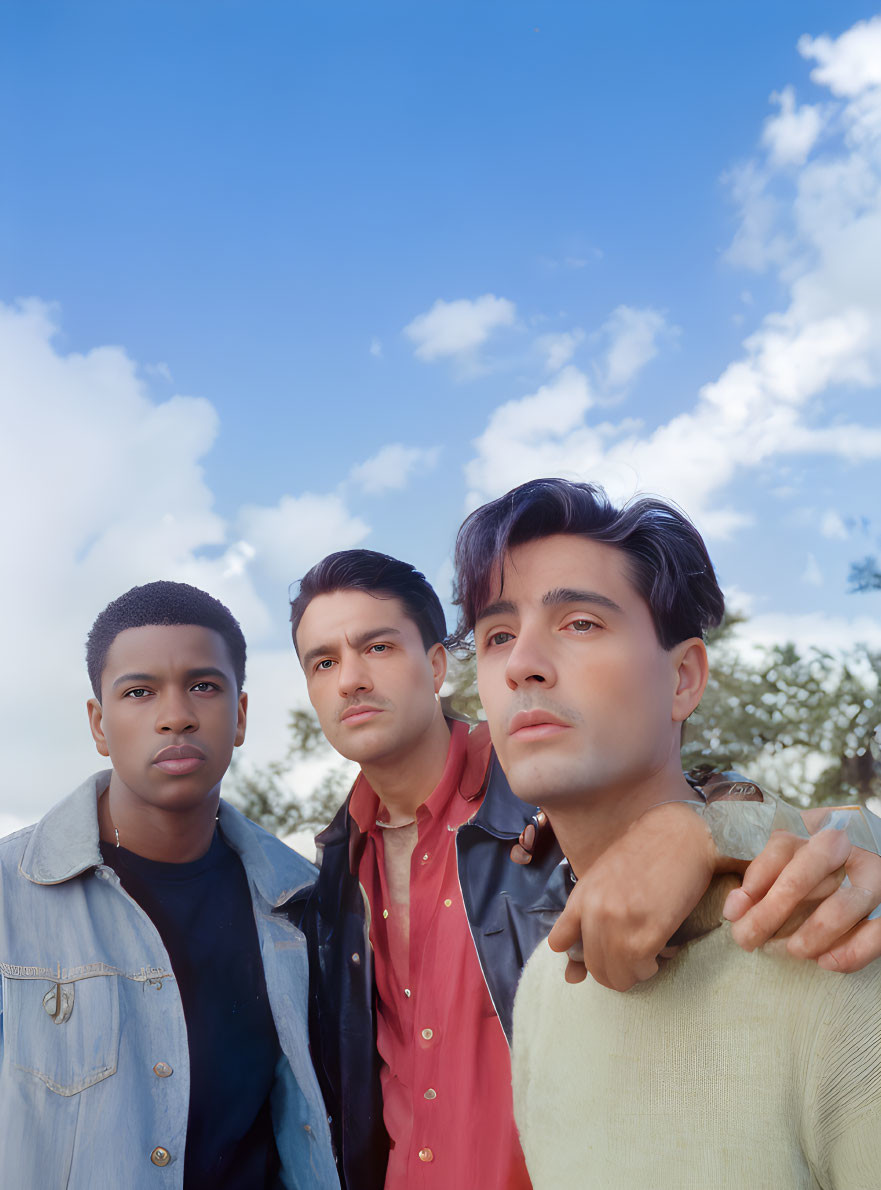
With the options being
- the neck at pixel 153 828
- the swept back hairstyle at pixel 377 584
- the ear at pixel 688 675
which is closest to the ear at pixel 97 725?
the neck at pixel 153 828

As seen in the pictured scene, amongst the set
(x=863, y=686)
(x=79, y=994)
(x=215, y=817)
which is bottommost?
(x=79, y=994)

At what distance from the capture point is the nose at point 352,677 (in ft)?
10.5

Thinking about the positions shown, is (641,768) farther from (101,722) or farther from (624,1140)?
(101,722)

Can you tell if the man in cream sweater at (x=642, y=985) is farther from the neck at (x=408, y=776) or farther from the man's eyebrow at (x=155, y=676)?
the man's eyebrow at (x=155, y=676)

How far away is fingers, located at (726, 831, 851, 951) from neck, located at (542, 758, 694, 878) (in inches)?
16.3

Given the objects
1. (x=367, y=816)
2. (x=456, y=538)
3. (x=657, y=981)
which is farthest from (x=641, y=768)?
(x=367, y=816)

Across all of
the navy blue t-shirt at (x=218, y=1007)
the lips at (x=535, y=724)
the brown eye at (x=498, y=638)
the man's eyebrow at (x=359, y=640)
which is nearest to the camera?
the lips at (x=535, y=724)

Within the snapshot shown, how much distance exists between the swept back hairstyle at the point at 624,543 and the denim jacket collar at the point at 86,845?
1696mm

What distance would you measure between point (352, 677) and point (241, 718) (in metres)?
0.62

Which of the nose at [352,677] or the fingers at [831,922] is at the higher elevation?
the nose at [352,677]

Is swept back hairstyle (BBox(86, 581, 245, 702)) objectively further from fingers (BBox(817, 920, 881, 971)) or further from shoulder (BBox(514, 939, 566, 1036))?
fingers (BBox(817, 920, 881, 971))

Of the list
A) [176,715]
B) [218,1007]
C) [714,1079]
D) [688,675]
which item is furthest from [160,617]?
[714,1079]

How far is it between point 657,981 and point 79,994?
2.09m

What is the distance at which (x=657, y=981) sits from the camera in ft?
5.49
